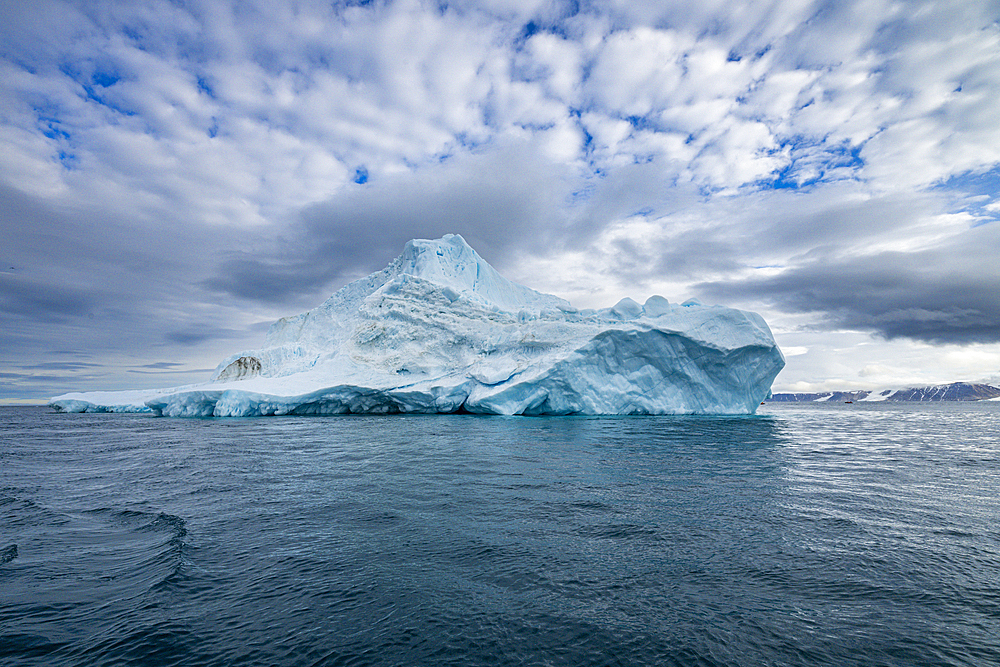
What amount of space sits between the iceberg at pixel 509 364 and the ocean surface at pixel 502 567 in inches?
543

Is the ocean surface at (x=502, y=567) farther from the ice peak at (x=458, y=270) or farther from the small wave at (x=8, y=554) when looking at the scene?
the ice peak at (x=458, y=270)

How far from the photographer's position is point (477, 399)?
22516mm

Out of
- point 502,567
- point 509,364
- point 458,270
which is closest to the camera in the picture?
point 502,567

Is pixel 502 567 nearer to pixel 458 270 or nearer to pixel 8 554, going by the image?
pixel 8 554

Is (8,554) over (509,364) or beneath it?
beneath

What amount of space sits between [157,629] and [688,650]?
3263 mm

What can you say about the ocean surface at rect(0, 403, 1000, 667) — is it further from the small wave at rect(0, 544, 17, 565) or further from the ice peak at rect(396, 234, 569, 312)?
the ice peak at rect(396, 234, 569, 312)

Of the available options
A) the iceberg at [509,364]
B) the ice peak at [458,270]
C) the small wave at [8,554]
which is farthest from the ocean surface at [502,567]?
the ice peak at [458,270]

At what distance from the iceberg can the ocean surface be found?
13.8 meters

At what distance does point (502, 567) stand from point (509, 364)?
1905cm

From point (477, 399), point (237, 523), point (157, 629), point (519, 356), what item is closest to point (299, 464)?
point (237, 523)

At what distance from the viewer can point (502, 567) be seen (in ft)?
12.4

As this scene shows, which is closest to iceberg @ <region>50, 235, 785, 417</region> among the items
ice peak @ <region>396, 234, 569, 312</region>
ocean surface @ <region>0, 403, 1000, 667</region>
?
ice peak @ <region>396, 234, 569, 312</region>

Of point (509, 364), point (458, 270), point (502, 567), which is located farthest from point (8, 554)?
point (458, 270)
